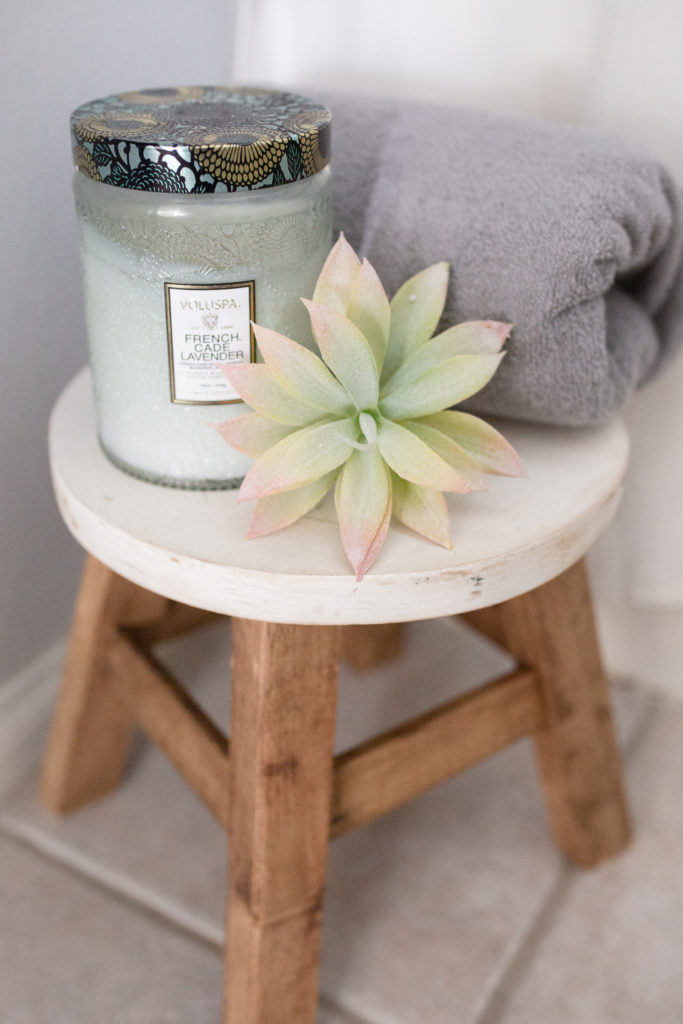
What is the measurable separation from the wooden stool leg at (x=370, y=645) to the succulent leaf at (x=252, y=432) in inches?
17.6

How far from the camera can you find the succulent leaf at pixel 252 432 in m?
0.47

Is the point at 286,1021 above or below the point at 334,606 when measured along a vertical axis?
below

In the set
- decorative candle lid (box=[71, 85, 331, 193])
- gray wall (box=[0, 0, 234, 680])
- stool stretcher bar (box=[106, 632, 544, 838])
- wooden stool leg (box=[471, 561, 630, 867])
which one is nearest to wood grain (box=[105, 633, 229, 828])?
stool stretcher bar (box=[106, 632, 544, 838])

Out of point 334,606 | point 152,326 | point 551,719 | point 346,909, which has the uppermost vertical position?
point 152,326

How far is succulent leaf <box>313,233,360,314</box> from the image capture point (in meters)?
0.48

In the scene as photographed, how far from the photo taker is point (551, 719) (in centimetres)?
68

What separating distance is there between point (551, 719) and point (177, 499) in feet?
1.08

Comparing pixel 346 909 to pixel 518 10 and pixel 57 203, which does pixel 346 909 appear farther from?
pixel 518 10

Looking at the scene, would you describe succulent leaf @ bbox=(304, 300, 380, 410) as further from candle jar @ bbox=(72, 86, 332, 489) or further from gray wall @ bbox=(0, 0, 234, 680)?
gray wall @ bbox=(0, 0, 234, 680)

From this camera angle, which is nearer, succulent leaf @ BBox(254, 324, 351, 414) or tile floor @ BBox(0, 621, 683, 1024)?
succulent leaf @ BBox(254, 324, 351, 414)

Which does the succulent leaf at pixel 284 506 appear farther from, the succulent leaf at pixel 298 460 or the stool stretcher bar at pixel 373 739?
the stool stretcher bar at pixel 373 739

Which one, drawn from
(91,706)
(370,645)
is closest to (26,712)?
(91,706)

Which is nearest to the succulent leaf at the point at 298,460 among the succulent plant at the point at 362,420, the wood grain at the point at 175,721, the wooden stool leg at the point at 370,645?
the succulent plant at the point at 362,420

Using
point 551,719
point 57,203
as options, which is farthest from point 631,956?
point 57,203
